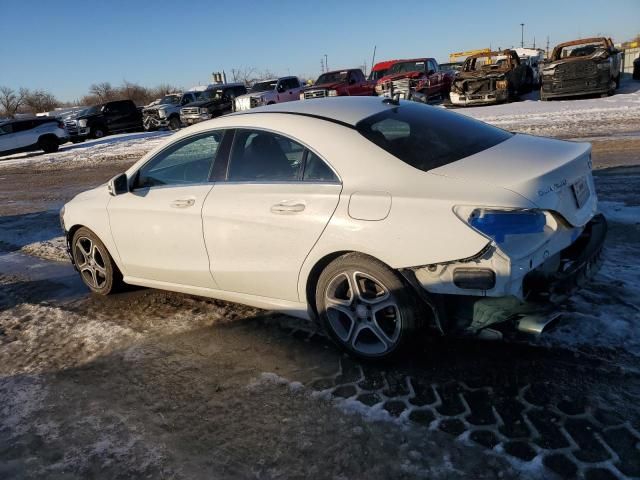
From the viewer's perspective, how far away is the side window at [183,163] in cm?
407

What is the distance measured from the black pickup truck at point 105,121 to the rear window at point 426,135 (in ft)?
88.3

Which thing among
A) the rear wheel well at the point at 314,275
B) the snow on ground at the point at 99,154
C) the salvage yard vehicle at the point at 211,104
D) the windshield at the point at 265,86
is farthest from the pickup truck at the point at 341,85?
the rear wheel well at the point at 314,275

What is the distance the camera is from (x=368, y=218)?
3027mm

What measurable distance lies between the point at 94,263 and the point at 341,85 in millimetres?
19286

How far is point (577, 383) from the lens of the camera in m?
2.88

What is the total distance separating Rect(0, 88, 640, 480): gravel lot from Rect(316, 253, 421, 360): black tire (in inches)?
5.8

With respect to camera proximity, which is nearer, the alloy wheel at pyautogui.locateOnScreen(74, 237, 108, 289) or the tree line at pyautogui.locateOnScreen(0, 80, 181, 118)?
the alloy wheel at pyautogui.locateOnScreen(74, 237, 108, 289)

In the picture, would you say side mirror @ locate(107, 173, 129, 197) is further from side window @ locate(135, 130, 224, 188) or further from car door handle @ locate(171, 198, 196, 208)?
car door handle @ locate(171, 198, 196, 208)

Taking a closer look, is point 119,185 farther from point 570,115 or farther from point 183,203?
point 570,115

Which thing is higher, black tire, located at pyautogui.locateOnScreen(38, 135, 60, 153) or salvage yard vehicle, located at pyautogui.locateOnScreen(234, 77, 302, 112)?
salvage yard vehicle, located at pyautogui.locateOnScreen(234, 77, 302, 112)

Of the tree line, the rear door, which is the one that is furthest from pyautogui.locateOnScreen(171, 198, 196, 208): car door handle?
the tree line

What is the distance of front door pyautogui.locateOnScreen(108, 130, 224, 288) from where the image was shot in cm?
397

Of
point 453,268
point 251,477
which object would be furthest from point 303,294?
point 251,477

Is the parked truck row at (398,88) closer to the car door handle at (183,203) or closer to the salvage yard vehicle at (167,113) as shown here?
the salvage yard vehicle at (167,113)
